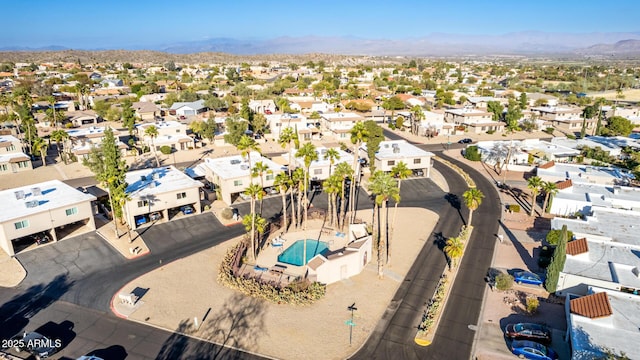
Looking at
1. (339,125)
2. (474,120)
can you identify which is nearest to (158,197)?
(339,125)

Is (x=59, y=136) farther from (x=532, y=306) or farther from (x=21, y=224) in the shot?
(x=532, y=306)

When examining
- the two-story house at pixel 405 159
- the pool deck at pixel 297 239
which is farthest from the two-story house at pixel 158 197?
the two-story house at pixel 405 159

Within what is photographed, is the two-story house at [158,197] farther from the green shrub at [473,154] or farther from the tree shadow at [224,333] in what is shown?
the green shrub at [473,154]

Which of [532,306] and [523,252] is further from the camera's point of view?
[523,252]

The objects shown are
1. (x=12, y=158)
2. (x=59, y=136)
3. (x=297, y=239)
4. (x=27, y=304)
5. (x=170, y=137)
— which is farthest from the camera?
(x=170, y=137)

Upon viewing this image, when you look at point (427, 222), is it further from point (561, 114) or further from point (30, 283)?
point (561, 114)

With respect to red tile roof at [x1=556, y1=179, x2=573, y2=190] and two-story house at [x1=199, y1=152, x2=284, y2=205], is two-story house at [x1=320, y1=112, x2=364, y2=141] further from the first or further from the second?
red tile roof at [x1=556, y1=179, x2=573, y2=190]
